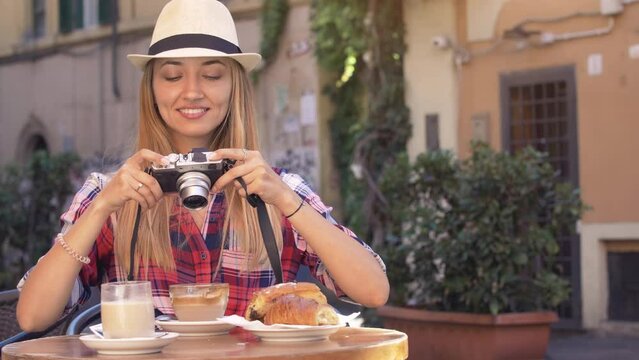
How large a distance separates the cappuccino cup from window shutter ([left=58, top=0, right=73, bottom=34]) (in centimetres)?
1596

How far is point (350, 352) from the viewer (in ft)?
8.66

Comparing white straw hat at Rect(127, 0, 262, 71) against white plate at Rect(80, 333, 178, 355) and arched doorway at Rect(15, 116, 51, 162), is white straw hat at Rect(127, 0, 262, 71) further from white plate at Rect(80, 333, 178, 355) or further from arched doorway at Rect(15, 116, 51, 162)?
arched doorway at Rect(15, 116, 51, 162)

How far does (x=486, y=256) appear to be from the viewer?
7.63 metres

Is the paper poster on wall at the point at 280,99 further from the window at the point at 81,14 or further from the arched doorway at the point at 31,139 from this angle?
the arched doorway at the point at 31,139

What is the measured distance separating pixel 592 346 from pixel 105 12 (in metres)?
10.0

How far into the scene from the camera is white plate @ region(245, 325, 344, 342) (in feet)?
9.14

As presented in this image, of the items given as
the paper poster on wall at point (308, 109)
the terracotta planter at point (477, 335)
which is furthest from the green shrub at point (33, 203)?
the terracotta planter at point (477, 335)

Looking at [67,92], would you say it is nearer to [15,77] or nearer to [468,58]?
[15,77]

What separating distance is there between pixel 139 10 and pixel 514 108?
6.97 meters

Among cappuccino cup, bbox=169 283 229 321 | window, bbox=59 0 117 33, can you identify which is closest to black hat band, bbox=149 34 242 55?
cappuccino cup, bbox=169 283 229 321

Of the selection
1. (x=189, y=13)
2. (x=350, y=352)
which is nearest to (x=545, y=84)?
(x=189, y=13)

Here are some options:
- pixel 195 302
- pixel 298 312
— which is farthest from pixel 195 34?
pixel 298 312

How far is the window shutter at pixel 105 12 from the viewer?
17.6 meters

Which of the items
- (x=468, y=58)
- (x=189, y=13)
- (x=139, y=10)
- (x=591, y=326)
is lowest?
(x=591, y=326)
